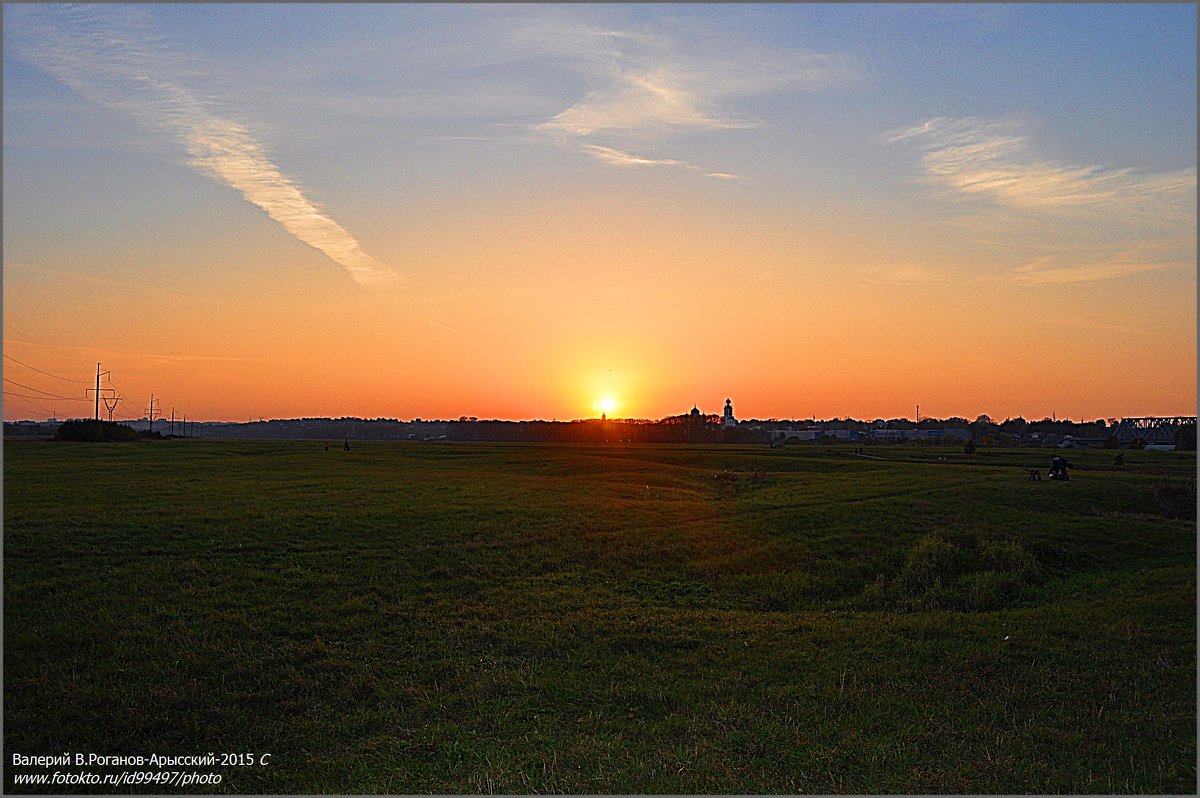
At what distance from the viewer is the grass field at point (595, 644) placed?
31.8ft

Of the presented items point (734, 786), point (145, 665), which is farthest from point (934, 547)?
point (145, 665)

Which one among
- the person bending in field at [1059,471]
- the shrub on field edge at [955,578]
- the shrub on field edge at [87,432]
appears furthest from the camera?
the shrub on field edge at [87,432]

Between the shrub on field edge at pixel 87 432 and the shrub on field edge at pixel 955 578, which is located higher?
the shrub on field edge at pixel 87 432

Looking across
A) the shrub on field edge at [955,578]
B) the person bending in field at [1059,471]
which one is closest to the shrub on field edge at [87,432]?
the shrub on field edge at [955,578]

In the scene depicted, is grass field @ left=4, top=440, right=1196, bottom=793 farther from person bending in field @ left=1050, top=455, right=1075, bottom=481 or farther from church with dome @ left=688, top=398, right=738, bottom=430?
church with dome @ left=688, top=398, right=738, bottom=430

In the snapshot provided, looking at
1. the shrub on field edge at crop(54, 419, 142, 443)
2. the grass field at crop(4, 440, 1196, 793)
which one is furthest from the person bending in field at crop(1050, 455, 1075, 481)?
the shrub on field edge at crop(54, 419, 142, 443)

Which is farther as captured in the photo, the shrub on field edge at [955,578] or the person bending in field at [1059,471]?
the person bending in field at [1059,471]

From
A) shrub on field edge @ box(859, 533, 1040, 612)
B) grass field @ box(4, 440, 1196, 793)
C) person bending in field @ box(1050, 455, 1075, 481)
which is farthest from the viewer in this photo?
person bending in field @ box(1050, 455, 1075, 481)

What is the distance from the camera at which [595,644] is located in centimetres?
1442

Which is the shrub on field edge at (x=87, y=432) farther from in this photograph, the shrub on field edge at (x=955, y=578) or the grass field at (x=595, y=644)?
the shrub on field edge at (x=955, y=578)

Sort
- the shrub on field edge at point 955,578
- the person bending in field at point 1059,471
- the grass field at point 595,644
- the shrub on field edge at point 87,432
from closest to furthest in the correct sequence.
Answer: the grass field at point 595,644, the shrub on field edge at point 955,578, the person bending in field at point 1059,471, the shrub on field edge at point 87,432

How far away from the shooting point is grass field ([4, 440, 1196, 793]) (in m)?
9.70

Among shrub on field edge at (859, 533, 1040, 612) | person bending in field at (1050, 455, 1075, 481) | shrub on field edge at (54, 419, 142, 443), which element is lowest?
shrub on field edge at (859, 533, 1040, 612)

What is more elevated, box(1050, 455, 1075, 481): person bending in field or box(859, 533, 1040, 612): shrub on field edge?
box(1050, 455, 1075, 481): person bending in field
